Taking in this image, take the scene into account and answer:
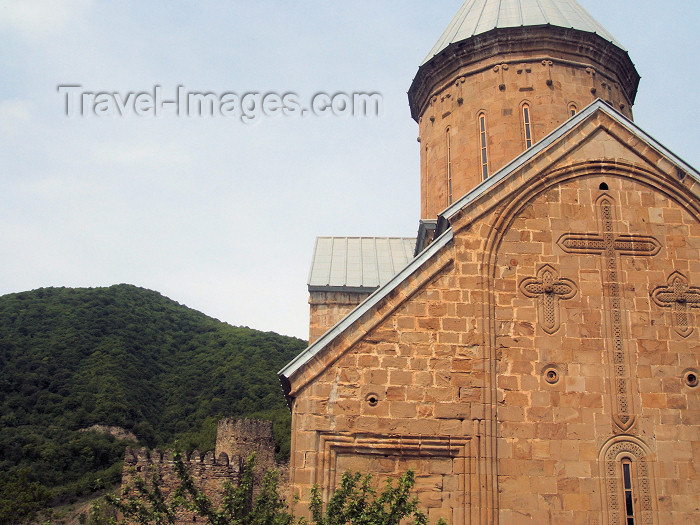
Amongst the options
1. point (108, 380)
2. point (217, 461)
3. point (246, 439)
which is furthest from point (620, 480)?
point (108, 380)

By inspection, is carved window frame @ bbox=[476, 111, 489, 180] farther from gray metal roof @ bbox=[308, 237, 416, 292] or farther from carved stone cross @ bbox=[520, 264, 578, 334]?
carved stone cross @ bbox=[520, 264, 578, 334]

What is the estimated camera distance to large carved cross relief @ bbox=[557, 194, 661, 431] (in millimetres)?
8875

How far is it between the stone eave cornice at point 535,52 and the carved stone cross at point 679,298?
254 inches

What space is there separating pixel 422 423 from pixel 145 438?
34247mm

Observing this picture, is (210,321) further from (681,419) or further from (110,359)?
(681,419)

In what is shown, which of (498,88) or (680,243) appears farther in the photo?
(498,88)

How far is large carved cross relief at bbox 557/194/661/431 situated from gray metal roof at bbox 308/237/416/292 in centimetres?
566

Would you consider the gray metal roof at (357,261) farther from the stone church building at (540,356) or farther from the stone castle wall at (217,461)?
the stone church building at (540,356)

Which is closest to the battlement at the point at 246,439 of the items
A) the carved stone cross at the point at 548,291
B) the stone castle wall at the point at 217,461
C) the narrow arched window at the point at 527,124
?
the stone castle wall at the point at 217,461

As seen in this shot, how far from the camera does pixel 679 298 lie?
9266 millimetres

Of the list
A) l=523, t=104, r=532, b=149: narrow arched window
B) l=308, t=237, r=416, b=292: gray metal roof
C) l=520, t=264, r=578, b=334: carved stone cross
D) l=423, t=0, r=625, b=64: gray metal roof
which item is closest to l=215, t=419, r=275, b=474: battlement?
l=308, t=237, r=416, b=292: gray metal roof

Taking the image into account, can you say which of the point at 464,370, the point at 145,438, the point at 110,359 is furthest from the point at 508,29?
the point at 110,359

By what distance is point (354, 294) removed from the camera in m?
15.1

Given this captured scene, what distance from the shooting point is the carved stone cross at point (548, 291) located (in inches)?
360
